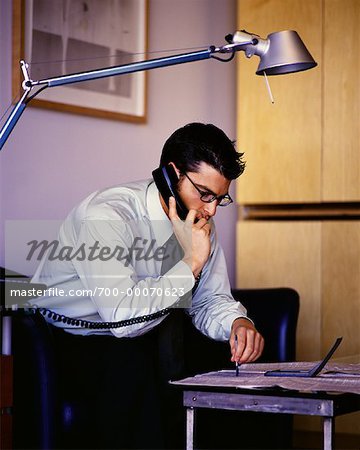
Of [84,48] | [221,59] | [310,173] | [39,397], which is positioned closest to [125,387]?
[39,397]

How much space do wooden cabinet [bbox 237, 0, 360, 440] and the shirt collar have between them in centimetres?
124

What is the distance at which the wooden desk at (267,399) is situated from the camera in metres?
2.05

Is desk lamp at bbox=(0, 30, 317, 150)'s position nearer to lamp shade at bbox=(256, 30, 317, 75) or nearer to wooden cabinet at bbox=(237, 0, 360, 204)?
lamp shade at bbox=(256, 30, 317, 75)

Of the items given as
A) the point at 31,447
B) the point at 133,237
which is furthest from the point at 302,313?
the point at 31,447

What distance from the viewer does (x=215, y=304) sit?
314 cm

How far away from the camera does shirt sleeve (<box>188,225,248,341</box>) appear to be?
3.03m

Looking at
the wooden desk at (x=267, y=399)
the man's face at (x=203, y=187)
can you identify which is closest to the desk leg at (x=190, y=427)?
the wooden desk at (x=267, y=399)

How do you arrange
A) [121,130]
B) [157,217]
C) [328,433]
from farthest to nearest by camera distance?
[121,130] < [157,217] < [328,433]

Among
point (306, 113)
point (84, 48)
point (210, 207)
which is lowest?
point (210, 207)

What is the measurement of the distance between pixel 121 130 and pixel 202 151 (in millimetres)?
1085

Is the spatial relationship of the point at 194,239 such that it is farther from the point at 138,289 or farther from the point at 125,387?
the point at 125,387

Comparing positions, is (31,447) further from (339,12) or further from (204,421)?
(339,12)

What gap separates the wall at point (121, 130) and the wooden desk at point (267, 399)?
1.47 meters

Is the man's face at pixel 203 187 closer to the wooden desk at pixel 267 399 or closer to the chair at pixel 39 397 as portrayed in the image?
the chair at pixel 39 397
